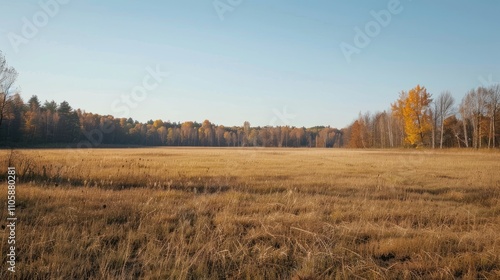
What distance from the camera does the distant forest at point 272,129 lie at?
2115 inches

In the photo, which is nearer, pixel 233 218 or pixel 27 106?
pixel 233 218

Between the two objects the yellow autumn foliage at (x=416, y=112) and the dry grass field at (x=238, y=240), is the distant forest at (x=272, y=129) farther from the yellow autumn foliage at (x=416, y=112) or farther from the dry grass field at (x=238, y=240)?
the dry grass field at (x=238, y=240)

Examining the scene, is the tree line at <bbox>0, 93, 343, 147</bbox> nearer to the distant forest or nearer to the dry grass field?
the distant forest

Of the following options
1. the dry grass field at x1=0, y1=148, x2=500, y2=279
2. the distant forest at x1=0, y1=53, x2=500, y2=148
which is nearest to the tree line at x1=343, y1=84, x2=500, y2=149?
the distant forest at x1=0, y1=53, x2=500, y2=148

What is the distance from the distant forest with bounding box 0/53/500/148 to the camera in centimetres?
5372

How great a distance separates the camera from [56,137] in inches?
3000

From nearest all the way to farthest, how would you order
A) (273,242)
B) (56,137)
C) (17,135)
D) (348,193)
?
(273,242) → (348,193) → (17,135) → (56,137)

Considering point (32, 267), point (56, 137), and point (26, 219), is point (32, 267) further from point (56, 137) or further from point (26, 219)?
point (56, 137)

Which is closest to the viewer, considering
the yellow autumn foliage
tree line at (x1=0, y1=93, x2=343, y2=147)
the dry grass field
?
the dry grass field

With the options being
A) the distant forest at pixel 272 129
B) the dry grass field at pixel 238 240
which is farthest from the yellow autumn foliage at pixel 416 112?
the dry grass field at pixel 238 240

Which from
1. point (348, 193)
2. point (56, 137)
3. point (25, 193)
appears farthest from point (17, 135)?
point (348, 193)

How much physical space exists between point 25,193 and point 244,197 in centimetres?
627

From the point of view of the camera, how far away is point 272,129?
136 m

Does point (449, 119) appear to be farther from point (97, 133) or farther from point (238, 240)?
point (97, 133)
